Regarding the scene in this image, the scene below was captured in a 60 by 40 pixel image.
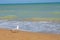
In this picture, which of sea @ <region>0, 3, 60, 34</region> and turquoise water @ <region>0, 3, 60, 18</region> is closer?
sea @ <region>0, 3, 60, 34</region>

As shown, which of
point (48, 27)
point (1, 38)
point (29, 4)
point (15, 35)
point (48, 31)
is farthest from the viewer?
point (29, 4)

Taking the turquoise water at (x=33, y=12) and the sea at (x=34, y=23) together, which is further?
the turquoise water at (x=33, y=12)

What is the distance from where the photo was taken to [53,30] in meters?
3.51

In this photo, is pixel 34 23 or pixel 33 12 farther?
pixel 33 12

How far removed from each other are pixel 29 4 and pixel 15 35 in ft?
30.2

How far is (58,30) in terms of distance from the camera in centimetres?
350

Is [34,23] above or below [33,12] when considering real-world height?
below

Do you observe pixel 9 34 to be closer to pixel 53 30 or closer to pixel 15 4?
pixel 53 30

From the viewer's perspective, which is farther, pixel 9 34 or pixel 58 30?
pixel 58 30

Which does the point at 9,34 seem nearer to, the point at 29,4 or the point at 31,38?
the point at 31,38

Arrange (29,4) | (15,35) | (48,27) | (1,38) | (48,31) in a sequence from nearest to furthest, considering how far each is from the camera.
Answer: (1,38), (15,35), (48,31), (48,27), (29,4)

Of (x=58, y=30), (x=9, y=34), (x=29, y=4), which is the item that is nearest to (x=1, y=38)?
(x=9, y=34)

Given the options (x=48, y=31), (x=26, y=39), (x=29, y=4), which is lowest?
(x=26, y=39)

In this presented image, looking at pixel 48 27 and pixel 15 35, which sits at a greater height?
pixel 48 27
